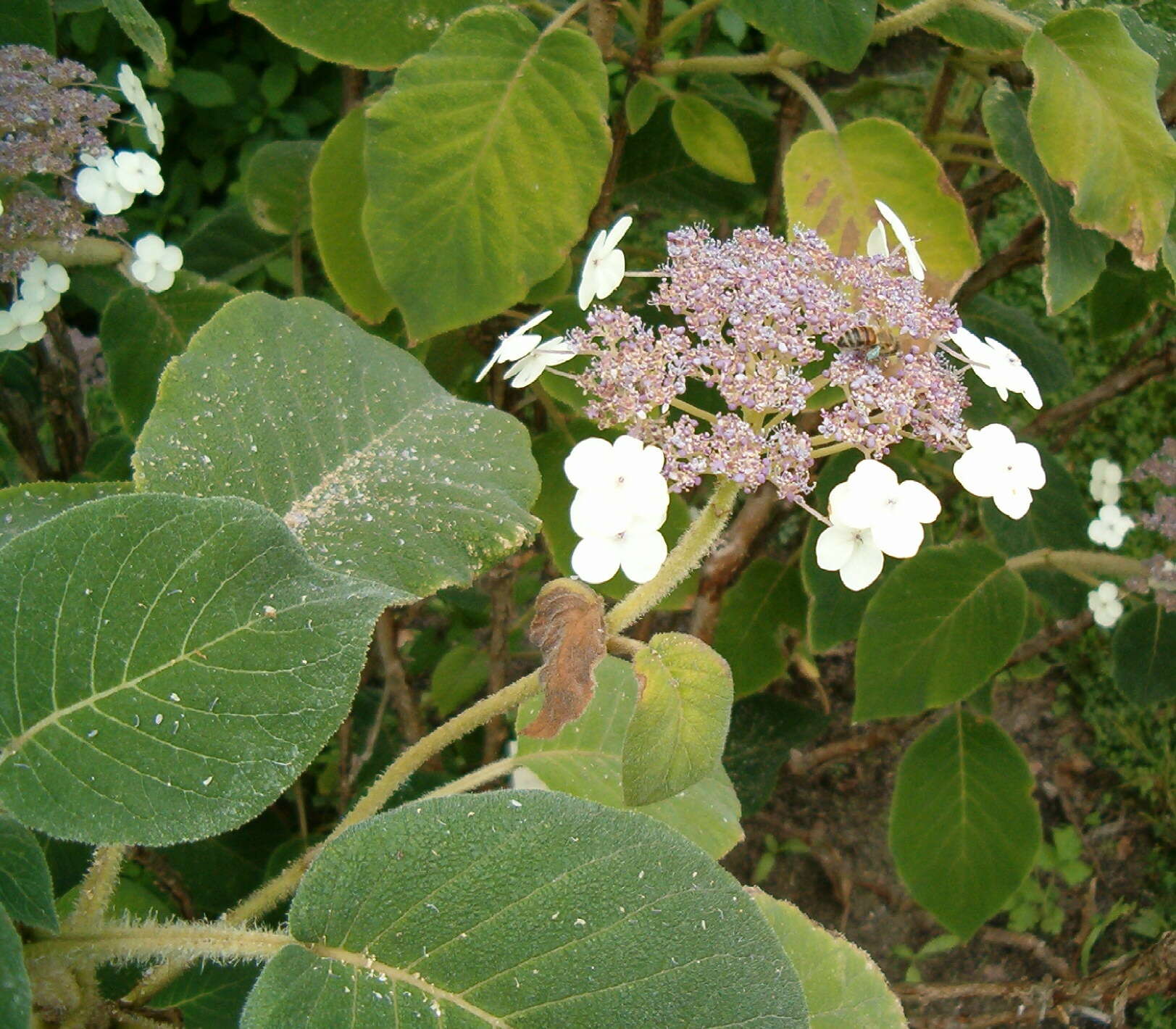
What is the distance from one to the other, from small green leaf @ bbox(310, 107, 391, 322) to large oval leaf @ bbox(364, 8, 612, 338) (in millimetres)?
144

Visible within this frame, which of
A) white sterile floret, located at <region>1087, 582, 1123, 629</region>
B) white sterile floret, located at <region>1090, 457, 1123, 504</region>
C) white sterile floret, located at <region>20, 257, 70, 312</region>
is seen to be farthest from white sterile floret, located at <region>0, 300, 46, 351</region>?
white sterile floret, located at <region>1090, 457, 1123, 504</region>

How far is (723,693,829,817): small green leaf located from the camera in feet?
4.84

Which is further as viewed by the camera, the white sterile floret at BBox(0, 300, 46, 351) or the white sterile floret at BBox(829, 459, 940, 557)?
the white sterile floret at BBox(0, 300, 46, 351)

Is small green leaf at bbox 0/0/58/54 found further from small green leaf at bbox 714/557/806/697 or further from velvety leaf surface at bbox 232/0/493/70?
small green leaf at bbox 714/557/806/697

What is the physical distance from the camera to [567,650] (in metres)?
0.58

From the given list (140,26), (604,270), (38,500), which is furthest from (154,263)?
(604,270)

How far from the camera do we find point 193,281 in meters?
1.08

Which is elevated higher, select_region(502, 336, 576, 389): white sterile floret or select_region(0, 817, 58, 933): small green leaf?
select_region(502, 336, 576, 389): white sterile floret

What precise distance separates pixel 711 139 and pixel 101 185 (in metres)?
0.57

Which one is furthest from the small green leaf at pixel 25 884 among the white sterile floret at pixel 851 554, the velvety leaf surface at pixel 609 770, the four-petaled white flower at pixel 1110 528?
the four-petaled white flower at pixel 1110 528

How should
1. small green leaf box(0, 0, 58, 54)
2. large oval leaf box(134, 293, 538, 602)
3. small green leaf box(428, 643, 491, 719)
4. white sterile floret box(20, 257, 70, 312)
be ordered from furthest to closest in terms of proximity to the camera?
1. small green leaf box(428, 643, 491, 719)
2. small green leaf box(0, 0, 58, 54)
3. white sterile floret box(20, 257, 70, 312)
4. large oval leaf box(134, 293, 538, 602)

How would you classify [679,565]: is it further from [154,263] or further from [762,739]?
[762,739]

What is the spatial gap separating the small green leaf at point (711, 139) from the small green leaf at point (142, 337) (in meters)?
0.47

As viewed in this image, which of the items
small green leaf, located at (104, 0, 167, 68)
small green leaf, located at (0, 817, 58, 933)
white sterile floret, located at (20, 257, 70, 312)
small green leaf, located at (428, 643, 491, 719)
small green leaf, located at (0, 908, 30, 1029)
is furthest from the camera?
small green leaf, located at (428, 643, 491, 719)
